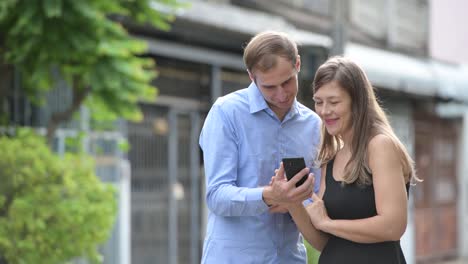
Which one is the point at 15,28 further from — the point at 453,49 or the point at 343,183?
the point at 453,49

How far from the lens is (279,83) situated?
124 inches

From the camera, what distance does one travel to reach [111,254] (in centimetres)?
1017

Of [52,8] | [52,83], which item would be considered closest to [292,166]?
[52,8]

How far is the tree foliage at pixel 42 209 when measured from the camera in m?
7.38

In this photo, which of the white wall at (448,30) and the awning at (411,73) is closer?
the awning at (411,73)

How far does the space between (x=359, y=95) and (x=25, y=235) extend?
16.2ft

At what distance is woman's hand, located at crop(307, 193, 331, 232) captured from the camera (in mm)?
3193

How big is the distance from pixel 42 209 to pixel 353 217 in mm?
4780

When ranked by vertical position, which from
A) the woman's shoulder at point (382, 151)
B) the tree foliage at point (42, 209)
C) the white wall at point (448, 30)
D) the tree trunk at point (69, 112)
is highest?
the white wall at point (448, 30)

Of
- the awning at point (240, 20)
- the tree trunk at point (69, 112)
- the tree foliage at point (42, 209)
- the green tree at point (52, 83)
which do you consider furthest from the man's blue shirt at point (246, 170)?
the awning at point (240, 20)

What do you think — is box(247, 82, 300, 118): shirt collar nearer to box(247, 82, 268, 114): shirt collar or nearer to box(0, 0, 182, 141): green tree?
box(247, 82, 268, 114): shirt collar

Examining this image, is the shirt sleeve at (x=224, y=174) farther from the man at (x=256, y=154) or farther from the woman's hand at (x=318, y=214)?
the woman's hand at (x=318, y=214)

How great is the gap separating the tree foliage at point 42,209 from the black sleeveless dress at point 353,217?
15.1 feet

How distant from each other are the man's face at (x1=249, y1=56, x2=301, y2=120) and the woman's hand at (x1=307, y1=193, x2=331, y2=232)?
0.39m
